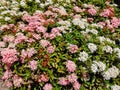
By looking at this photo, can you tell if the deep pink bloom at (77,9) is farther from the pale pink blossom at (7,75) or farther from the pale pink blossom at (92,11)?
the pale pink blossom at (7,75)

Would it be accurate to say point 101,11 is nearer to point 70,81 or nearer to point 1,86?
point 70,81

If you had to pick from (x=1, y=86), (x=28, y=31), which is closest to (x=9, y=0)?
(x=28, y=31)

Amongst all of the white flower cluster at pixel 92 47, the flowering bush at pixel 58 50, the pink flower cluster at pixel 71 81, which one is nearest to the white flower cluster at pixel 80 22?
the flowering bush at pixel 58 50

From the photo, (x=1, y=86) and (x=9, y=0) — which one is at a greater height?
(x=9, y=0)

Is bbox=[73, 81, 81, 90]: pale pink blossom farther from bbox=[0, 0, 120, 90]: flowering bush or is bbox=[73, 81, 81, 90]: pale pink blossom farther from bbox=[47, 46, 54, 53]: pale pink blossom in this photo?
bbox=[47, 46, 54, 53]: pale pink blossom

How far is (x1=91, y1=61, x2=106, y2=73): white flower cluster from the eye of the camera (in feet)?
20.0

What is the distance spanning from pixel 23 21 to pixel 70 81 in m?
2.07

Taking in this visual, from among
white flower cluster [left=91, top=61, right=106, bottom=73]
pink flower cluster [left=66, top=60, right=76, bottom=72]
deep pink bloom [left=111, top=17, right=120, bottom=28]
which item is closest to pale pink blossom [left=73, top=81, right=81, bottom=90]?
pink flower cluster [left=66, top=60, right=76, bottom=72]

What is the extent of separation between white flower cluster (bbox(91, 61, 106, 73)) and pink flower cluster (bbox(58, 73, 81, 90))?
1.32 feet

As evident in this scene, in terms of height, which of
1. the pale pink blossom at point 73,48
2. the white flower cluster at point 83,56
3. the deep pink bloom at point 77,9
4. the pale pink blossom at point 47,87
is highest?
the deep pink bloom at point 77,9

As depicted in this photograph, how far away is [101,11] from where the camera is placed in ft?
25.8

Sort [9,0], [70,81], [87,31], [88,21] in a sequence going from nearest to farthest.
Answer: [70,81]
[87,31]
[88,21]
[9,0]

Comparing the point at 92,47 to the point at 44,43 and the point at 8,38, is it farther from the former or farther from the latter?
the point at 8,38

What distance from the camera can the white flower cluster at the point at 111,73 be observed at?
20.1ft
